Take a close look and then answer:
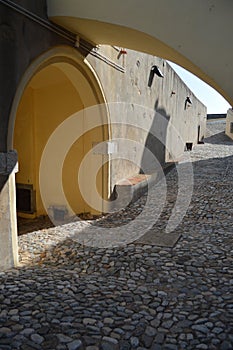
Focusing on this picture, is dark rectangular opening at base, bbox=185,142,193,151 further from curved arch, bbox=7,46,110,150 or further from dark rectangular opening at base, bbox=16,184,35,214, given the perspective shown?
dark rectangular opening at base, bbox=16,184,35,214

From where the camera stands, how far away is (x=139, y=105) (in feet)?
25.7

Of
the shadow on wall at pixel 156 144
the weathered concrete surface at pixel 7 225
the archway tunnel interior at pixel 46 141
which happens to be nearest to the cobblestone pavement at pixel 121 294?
the weathered concrete surface at pixel 7 225

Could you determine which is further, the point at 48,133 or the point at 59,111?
the point at 48,133

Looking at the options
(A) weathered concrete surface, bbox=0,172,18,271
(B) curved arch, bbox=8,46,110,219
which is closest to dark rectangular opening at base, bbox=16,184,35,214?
(B) curved arch, bbox=8,46,110,219

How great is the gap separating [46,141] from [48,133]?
186 millimetres

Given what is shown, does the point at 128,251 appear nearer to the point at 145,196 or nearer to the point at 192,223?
the point at 192,223

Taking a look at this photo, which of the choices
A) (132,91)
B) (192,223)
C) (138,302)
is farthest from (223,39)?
(132,91)

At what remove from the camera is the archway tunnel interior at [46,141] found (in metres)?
6.32

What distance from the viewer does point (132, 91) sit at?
7.29 metres

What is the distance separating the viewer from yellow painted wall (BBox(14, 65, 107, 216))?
6336 millimetres

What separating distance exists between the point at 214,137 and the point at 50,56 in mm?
25344

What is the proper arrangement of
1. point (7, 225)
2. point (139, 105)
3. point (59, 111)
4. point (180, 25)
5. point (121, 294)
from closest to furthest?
point (121, 294), point (180, 25), point (7, 225), point (59, 111), point (139, 105)

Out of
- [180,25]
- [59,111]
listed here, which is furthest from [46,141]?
[180,25]

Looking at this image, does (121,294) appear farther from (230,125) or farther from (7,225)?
(230,125)
